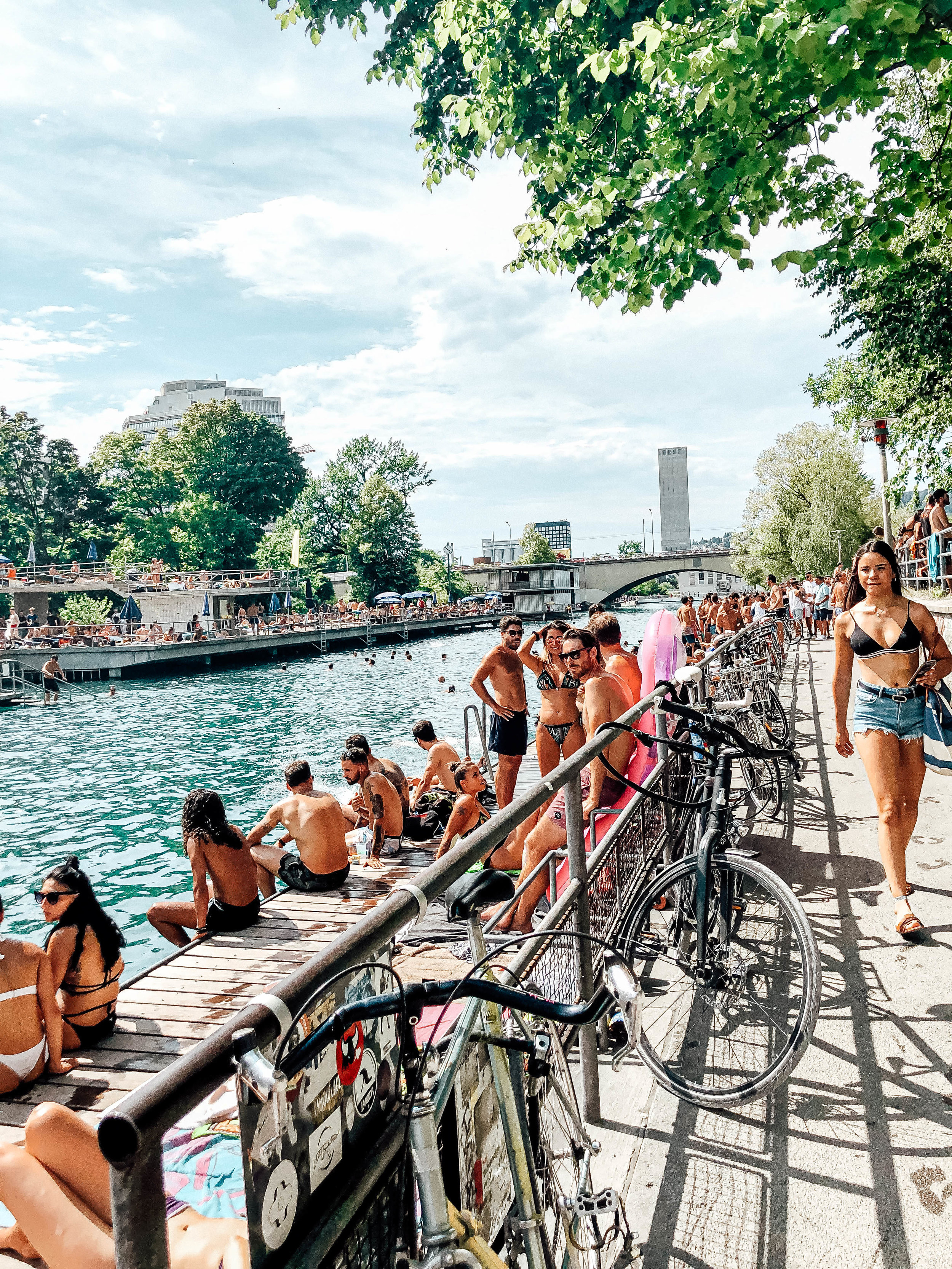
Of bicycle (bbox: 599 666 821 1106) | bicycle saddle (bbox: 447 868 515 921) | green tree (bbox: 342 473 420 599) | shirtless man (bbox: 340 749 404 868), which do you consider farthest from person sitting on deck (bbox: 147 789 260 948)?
green tree (bbox: 342 473 420 599)

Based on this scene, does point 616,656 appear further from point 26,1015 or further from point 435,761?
point 26,1015

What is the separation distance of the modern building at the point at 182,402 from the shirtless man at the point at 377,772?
6047 inches

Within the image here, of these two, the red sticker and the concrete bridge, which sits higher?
the concrete bridge

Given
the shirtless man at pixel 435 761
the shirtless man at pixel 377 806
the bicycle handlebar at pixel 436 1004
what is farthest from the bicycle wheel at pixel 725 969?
the shirtless man at pixel 435 761

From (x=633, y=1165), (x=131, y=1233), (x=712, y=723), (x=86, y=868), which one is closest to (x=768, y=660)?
(x=712, y=723)

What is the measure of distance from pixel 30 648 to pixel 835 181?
150 ft

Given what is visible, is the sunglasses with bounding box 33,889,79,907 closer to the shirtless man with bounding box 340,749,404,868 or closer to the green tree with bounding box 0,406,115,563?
the shirtless man with bounding box 340,749,404,868

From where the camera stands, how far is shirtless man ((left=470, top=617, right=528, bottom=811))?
8.78m

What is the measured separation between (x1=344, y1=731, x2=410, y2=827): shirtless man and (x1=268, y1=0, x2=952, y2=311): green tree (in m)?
4.81

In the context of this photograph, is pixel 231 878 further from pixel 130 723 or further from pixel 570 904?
pixel 130 723

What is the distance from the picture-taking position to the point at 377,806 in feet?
29.0

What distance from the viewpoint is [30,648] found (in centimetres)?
4381

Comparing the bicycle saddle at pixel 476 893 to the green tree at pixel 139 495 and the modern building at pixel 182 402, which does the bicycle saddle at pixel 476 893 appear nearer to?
the green tree at pixel 139 495

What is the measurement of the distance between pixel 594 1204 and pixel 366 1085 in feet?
2.78
